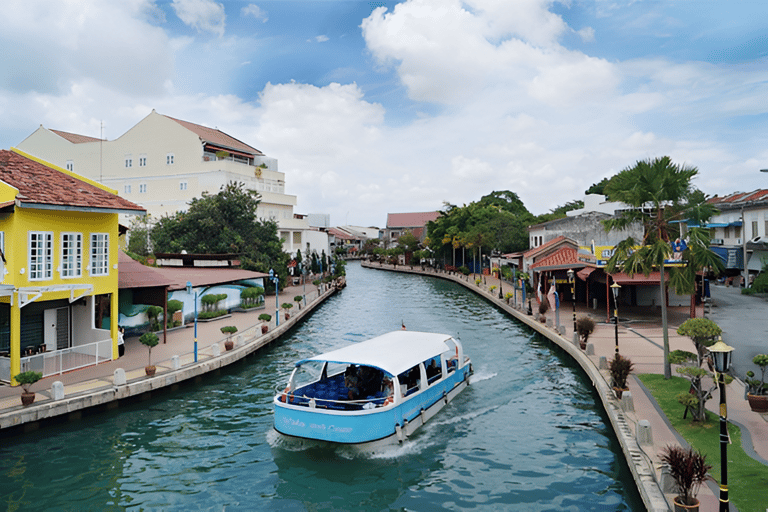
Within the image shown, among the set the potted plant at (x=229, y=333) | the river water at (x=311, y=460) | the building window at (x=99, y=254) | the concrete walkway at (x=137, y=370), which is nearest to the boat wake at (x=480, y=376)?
the river water at (x=311, y=460)

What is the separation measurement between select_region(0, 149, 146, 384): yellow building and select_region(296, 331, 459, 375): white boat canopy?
1068 cm

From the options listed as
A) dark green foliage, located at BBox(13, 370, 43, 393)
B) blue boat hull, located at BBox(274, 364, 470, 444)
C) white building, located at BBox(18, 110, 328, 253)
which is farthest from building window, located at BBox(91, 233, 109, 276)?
white building, located at BBox(18, 110, 328, 253)

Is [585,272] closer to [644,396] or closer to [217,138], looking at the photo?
[644,396]

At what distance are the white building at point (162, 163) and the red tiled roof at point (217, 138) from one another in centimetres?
20

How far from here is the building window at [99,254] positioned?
2202 centimetres

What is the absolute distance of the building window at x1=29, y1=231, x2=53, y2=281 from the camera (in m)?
19.4

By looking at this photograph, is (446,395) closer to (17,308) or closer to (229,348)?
(229,348)

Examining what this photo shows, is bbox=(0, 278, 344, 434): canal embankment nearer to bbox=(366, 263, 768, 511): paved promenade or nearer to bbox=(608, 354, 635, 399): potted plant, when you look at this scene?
bbox=(366, 263, 768, 511): paved promenade

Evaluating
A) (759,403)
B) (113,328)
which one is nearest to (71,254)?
(113,328)

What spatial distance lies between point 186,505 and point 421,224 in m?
125

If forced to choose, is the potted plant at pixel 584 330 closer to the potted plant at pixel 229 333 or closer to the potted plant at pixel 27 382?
the potted plant at pixel 229 333

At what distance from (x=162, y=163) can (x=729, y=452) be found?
60617mm

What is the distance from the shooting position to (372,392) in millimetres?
16062

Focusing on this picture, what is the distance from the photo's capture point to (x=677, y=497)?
987cm
